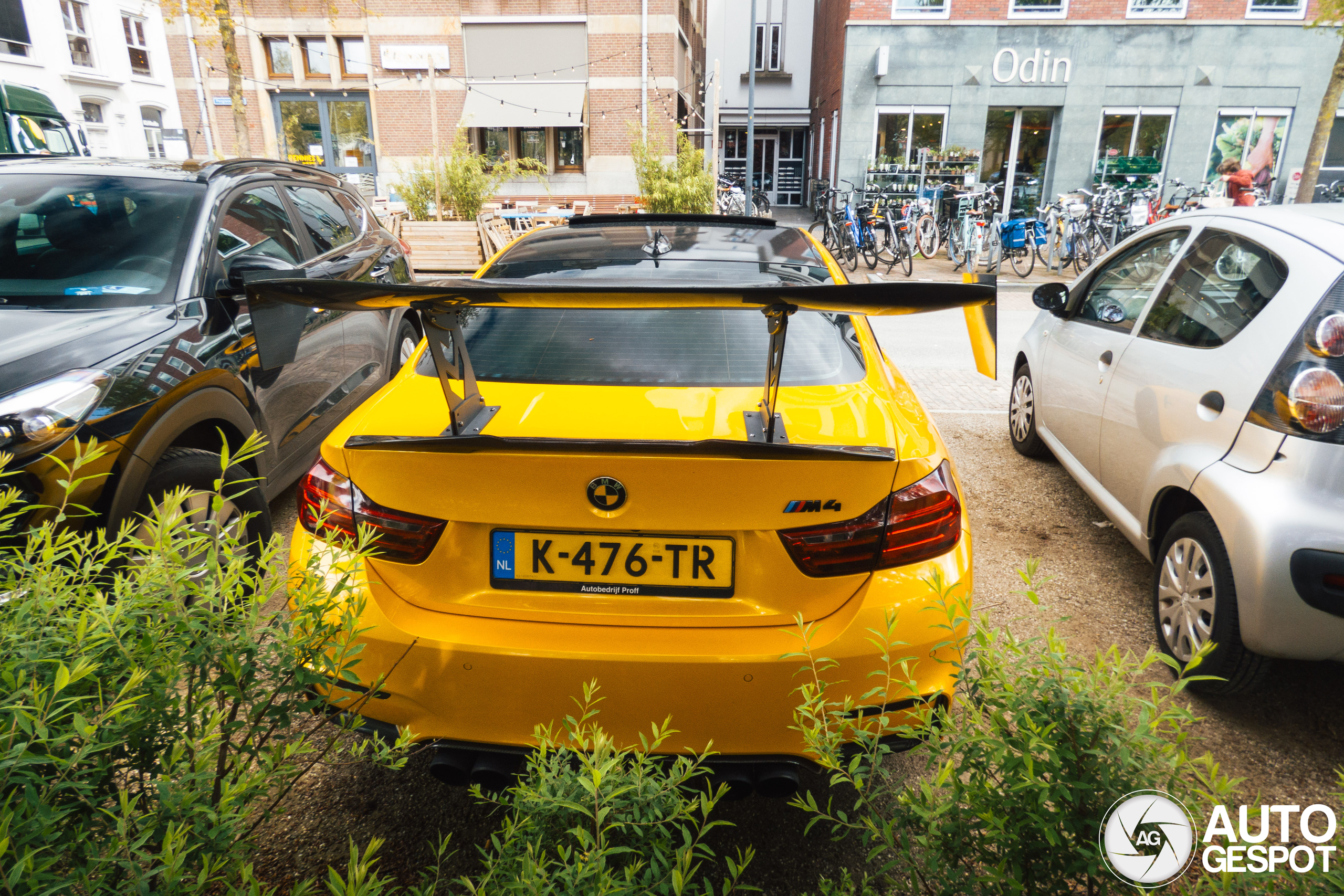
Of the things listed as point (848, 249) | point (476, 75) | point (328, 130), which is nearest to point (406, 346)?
point (848, 249)

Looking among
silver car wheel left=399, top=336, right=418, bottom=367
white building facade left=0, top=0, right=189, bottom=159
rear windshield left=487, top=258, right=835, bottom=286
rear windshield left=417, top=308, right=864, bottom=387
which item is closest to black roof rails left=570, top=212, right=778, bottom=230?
rear windshield left=487, top=258, right=835, bottom=286

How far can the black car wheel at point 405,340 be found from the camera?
5.41 m

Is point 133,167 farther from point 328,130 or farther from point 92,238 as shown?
point 328,130

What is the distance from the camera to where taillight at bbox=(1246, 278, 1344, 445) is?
2367 mm

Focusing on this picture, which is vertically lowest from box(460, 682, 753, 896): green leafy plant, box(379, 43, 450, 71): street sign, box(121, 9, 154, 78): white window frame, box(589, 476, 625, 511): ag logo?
box(460, 682, 753, 896): green leafy plant

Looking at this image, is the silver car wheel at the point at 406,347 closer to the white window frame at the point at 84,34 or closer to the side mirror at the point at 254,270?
the side mirror at the point at 254,270

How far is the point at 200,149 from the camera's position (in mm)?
27750

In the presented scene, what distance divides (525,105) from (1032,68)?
13.7m

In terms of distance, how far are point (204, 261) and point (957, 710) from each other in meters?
3.48

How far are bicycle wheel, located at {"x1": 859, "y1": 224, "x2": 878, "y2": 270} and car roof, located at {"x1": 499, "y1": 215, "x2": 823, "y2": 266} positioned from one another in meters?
12.6

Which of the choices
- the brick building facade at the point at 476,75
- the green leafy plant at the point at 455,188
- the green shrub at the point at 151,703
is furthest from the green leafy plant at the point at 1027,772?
the brick building facade at the point at 476,75

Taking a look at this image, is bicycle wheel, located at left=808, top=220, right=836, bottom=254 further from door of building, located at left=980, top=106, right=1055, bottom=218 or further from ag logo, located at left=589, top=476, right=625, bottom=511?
ag logo, located at left=589, top=476, right=625, bottom=511

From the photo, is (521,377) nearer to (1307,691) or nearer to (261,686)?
(261,686)

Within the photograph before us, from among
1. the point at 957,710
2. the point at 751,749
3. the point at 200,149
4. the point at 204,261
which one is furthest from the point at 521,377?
the point at 200,149
